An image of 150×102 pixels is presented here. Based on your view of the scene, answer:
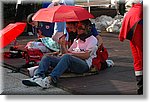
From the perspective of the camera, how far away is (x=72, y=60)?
5379 millimetres

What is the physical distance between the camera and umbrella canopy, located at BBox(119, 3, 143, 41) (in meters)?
4.32

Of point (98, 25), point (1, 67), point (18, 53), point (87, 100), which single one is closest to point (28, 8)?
point (98, 25)

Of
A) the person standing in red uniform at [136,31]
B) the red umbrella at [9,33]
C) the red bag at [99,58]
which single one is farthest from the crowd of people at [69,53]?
the red umbrella at [9,33]

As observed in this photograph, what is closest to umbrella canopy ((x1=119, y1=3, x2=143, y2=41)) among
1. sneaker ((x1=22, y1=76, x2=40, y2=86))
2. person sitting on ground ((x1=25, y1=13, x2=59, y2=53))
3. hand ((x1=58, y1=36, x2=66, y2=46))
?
sneaker ((x1=22, y1=76, x2=40, y2=86))

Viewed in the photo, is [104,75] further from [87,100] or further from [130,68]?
[87,100]

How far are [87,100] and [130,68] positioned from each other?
6.47ft

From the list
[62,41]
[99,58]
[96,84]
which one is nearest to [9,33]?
[62,41]

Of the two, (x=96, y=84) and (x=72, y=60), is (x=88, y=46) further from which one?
(x=96, y=84)

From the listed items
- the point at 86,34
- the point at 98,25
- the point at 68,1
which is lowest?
the point at 98,25

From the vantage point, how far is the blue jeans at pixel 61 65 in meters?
5.20

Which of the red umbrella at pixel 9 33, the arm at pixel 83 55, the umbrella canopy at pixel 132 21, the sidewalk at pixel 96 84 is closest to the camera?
the umbrella canopy at pixel 132 21

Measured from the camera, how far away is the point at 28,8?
11211mm

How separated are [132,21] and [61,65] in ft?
4.46

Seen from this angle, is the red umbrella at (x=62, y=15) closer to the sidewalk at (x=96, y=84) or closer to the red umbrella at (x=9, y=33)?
the red umbrella at (x=9, y=33)
